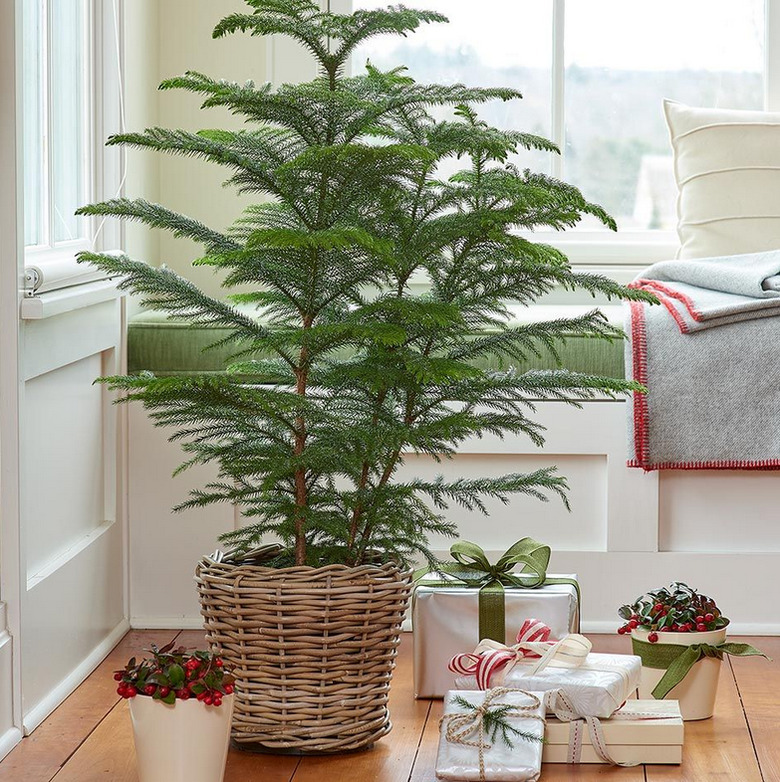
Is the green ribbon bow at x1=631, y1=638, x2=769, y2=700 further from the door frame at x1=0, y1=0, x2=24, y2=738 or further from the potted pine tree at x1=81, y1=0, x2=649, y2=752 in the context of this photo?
the door frame at x1=0, y1=0, x2=24, y2=738

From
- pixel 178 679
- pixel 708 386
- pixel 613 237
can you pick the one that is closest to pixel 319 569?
pixel 178 679

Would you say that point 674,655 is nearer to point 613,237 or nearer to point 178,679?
point 178,679

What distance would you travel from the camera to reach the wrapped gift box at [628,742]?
6.35 ft

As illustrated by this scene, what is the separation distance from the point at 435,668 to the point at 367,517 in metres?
0.43

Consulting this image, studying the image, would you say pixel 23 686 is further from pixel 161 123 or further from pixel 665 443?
pixel 161 123

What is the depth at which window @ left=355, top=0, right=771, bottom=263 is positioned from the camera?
131 inches

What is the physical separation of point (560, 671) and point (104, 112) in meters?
1.42

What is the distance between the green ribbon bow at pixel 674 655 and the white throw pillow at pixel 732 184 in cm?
123

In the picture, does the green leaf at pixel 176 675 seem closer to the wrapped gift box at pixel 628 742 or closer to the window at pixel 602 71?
the wrapped gift box at pixel 628 742

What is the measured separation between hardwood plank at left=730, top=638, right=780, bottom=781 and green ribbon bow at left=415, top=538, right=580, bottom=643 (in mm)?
346

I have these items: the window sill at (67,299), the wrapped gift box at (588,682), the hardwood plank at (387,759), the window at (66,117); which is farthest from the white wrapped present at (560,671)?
the window at (66,117)

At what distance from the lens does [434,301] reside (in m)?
1.93

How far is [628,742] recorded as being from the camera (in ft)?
6.35

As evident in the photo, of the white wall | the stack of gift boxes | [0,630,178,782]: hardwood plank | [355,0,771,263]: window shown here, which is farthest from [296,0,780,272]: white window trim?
[0,630,178,782]: hardwood plank
